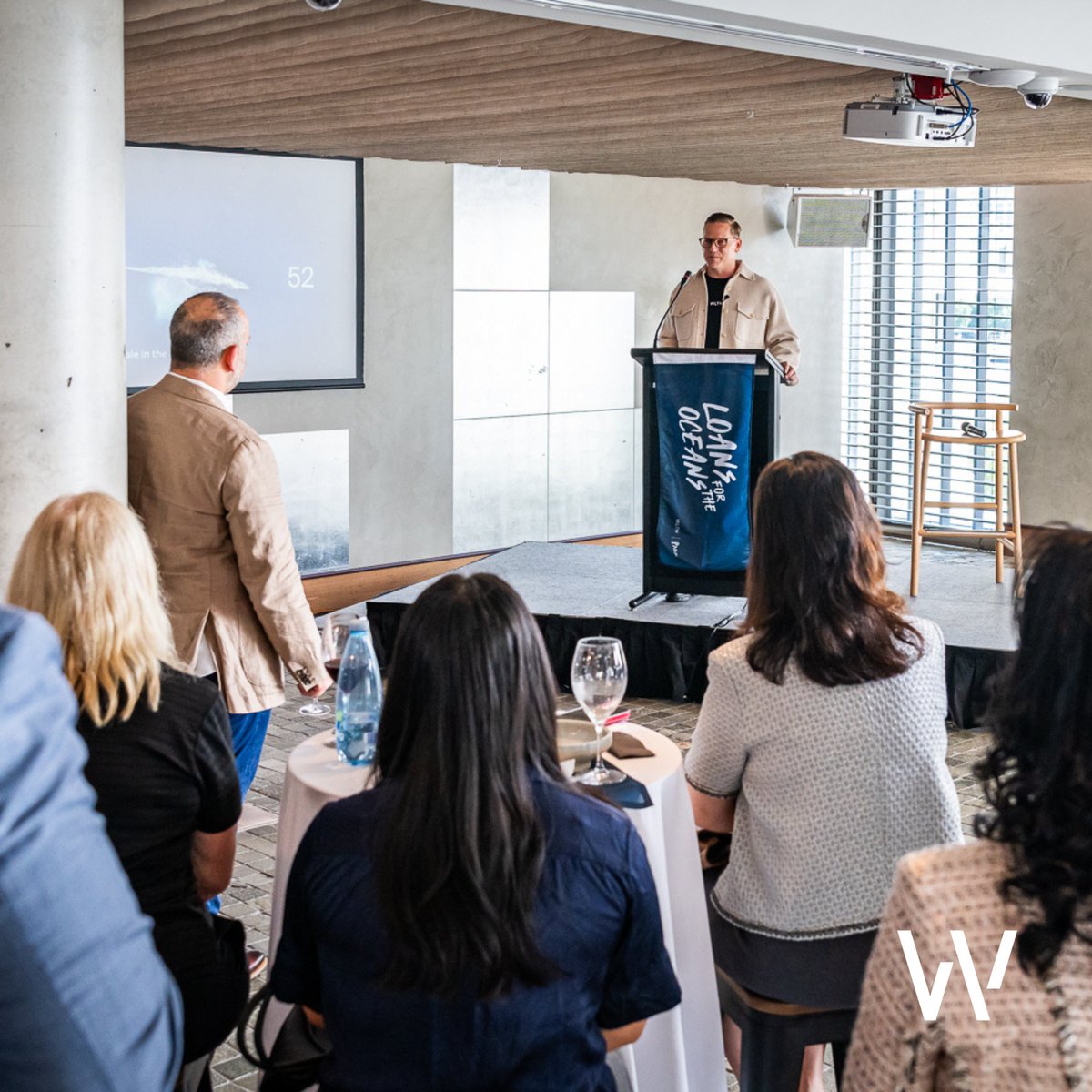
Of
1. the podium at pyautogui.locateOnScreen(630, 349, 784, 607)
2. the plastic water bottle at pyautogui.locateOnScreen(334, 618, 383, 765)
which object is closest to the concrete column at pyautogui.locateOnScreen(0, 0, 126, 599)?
the plastic water bottle at pyautogui.locateOnScreen(334, 618, 383, 765)

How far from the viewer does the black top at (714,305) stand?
668cm

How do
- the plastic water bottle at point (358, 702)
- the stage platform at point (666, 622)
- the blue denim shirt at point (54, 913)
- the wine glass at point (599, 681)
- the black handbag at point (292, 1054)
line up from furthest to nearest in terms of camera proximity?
the stage platform at point (666, 622) < the plastic water bottle at point (358, 702) < the wine glass at point (599, 681) < the black handbag at point (292, 1054) < the blue denim shirt at point (54, 913)

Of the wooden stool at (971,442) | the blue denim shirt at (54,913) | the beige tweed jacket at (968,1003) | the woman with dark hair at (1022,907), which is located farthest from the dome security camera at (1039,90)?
the blue denim shirt at (54,913)

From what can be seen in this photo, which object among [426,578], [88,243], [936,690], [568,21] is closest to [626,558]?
[426,578]

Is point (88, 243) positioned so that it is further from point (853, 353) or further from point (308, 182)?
point (853, 353)

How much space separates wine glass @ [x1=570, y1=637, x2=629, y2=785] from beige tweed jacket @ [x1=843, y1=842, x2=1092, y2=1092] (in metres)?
1.10

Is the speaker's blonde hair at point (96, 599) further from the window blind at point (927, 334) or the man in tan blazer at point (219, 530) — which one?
the window blind at point (927, 334)

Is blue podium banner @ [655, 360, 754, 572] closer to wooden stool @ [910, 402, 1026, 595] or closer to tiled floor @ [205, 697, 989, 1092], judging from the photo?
tiled floor @ [205, 697, 989, 1092]

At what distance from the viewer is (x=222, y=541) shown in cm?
340

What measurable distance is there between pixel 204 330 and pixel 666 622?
2.97m

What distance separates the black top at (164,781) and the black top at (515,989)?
0.45 meters

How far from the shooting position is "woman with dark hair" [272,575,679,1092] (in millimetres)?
1513

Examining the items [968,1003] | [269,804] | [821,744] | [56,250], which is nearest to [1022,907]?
[968,1003]

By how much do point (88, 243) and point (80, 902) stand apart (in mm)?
2551
